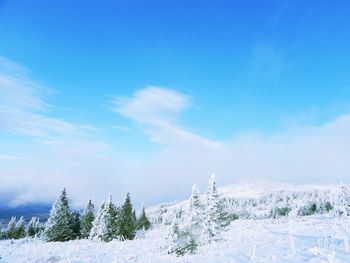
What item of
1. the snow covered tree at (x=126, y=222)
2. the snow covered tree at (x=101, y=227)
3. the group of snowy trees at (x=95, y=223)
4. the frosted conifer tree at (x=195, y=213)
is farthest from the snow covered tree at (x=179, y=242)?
the snow covered tree at (x=126, y=222)

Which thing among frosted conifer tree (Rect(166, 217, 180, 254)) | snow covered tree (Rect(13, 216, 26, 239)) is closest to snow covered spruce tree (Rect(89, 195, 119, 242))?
frosted conifer tree (Rect(166, 217, 180, 254))

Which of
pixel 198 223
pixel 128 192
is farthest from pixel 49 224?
pixel 198 223

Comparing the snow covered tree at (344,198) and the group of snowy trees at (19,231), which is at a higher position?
the snow covered tree at (344,198)

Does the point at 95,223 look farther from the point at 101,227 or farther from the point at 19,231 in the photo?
the point at 19,231

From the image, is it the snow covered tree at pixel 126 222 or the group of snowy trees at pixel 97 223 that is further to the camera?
the snow covered tree at pixel 126 222

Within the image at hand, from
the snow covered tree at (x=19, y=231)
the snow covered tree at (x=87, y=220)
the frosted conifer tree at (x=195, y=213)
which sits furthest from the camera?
the snow covered tree at (x=19, y=231)

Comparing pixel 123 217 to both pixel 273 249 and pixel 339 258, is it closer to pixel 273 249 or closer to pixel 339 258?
pixel 273 249

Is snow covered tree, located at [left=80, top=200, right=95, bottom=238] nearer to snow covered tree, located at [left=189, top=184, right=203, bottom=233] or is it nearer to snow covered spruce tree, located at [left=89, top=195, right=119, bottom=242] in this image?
snow covered spruce tree, located at [left=89, top=195, right=119, bottom=242]

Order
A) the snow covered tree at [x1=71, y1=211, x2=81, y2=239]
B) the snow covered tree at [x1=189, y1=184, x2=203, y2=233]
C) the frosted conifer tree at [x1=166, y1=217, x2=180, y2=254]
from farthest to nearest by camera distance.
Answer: the snow covered tree at [x1=71, y1=211, x2=81, y2=239], the snow covered tree at [x1=189, y1=184, x2=203, y2=233], the frosted conifer tree at [x1=166, y1=217, x2=180, y2=254]

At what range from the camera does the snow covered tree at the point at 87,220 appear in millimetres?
62384

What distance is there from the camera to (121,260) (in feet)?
64.4

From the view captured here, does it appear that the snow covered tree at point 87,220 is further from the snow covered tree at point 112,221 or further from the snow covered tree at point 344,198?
the snow covered tree at point 344,198

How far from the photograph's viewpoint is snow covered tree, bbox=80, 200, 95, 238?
62.4m

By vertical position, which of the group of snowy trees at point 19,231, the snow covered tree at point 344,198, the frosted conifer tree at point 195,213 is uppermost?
the snow covered tree at point 344,198
